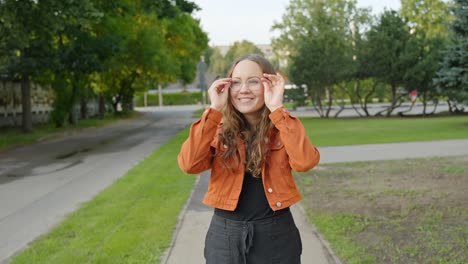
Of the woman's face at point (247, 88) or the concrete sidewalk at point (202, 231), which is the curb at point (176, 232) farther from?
the woman's face at point (247, 88)

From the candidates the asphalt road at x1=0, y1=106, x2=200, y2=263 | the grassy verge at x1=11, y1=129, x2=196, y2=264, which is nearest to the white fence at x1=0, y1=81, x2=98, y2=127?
the asphalt road at x1=0, y1=106, x2=200, y2=263

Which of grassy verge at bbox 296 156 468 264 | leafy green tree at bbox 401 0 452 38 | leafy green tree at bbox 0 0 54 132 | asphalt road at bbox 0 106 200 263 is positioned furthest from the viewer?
leafy green tree at bbox 401 0 452 38

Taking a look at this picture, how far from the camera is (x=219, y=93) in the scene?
8.60 ft

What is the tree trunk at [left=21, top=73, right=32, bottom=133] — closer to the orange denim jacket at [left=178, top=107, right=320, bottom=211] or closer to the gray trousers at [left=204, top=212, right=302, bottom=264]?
the orange denim jacket at [left=178, top=107, right=320, bottom=211]

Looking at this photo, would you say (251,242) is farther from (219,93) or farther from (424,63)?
(424,63)

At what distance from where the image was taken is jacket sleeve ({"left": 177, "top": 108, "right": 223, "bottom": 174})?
8.42ft

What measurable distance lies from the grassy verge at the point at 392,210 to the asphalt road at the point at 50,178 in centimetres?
383

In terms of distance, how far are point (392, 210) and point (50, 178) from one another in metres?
7.81

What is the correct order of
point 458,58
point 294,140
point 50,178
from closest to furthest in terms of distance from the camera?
point 294,140, point 50,178, point 458,58

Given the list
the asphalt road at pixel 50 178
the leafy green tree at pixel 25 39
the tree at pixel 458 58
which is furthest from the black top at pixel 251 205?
the tree at pixel 458 58

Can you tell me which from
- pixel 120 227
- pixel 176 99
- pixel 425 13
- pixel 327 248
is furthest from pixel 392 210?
pixel 176 99

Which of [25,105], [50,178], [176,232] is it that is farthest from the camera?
[25,105]

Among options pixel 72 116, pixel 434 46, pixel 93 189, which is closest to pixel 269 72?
pixel 93 189

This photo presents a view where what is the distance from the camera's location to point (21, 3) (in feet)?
54.6
